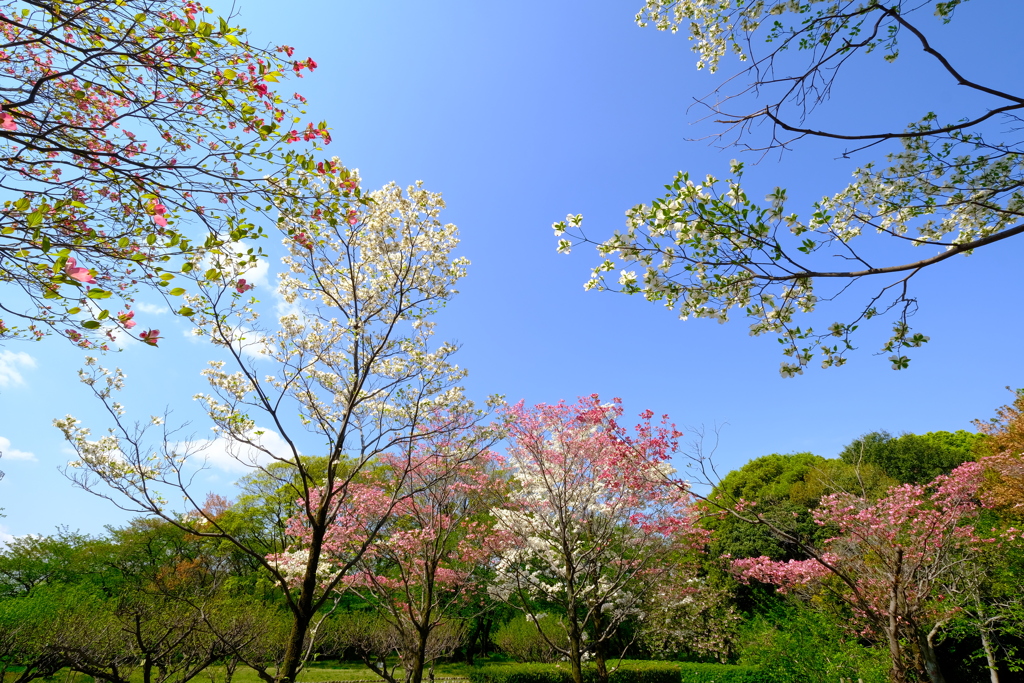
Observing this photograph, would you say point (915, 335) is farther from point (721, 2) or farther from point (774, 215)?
point (721, 2)

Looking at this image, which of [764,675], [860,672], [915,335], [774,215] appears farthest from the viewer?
[764,675]

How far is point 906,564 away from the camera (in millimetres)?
8562

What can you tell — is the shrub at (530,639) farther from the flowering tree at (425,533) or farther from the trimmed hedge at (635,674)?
the flowering tree at (425,533)

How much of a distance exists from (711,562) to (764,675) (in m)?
8.98

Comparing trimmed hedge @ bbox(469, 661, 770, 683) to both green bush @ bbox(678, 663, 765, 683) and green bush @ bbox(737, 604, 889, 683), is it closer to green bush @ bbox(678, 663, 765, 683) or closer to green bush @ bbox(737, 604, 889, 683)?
green bush @ bbox(678, 663, 765, 683)

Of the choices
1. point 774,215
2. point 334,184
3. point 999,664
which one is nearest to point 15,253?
point 334,184

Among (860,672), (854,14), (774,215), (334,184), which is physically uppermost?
(854,14)

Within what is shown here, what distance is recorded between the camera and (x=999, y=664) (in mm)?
13203

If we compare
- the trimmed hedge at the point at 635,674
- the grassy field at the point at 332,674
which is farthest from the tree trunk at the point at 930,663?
the grassy field at the point at 332,674

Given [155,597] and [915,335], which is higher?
[915,335]

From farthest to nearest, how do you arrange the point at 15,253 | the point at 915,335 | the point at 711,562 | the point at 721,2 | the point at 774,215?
1. the point at 711,562
2. the point at 721,2
3. the point at 774,215
4. the point at 915,335
5. the point at 15,253

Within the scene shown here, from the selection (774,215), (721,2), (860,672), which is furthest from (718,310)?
(860,672)

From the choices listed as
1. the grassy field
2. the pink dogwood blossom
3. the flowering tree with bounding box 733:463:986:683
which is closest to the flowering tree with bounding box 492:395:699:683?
the flowering tree with bounding box 733:463:986:683

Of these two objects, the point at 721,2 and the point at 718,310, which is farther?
the point at 721,2
